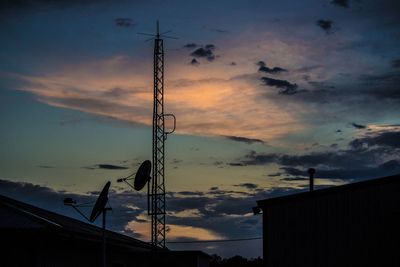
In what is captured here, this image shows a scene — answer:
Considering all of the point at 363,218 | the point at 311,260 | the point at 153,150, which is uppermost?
the point at 153,150

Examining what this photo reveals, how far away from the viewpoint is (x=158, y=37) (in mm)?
37219

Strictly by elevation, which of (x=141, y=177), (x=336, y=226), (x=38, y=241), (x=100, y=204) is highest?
(x=141, y=177)

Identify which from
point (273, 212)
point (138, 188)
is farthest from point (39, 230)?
point (273, 212)

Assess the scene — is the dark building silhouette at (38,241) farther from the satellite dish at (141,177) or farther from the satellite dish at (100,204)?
the satellite dish at (141,177)

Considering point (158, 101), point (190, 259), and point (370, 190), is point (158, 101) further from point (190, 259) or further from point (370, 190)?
point (370, 190)

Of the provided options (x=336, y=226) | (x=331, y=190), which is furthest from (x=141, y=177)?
(x=336, y=226)

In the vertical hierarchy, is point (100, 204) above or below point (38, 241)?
above

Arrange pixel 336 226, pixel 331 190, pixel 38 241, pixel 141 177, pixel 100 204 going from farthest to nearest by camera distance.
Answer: pixel 141 177 → pixel 331 190 → pixel 336 226 → pixel 100 204 → pixel 38 241

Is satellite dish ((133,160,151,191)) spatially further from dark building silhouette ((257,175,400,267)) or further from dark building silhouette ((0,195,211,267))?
dark building silhouette ((257,175,400,267))

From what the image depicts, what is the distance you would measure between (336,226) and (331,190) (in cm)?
142

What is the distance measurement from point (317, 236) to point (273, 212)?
7.23 ft

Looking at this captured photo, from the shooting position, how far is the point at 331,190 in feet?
81.7

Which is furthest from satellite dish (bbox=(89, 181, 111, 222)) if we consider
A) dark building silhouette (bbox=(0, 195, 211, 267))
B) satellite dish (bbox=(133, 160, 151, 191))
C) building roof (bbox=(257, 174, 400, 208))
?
building roof (bbox=(257, 174, 400, 208))

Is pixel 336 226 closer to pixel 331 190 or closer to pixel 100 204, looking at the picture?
pixel 331 190
